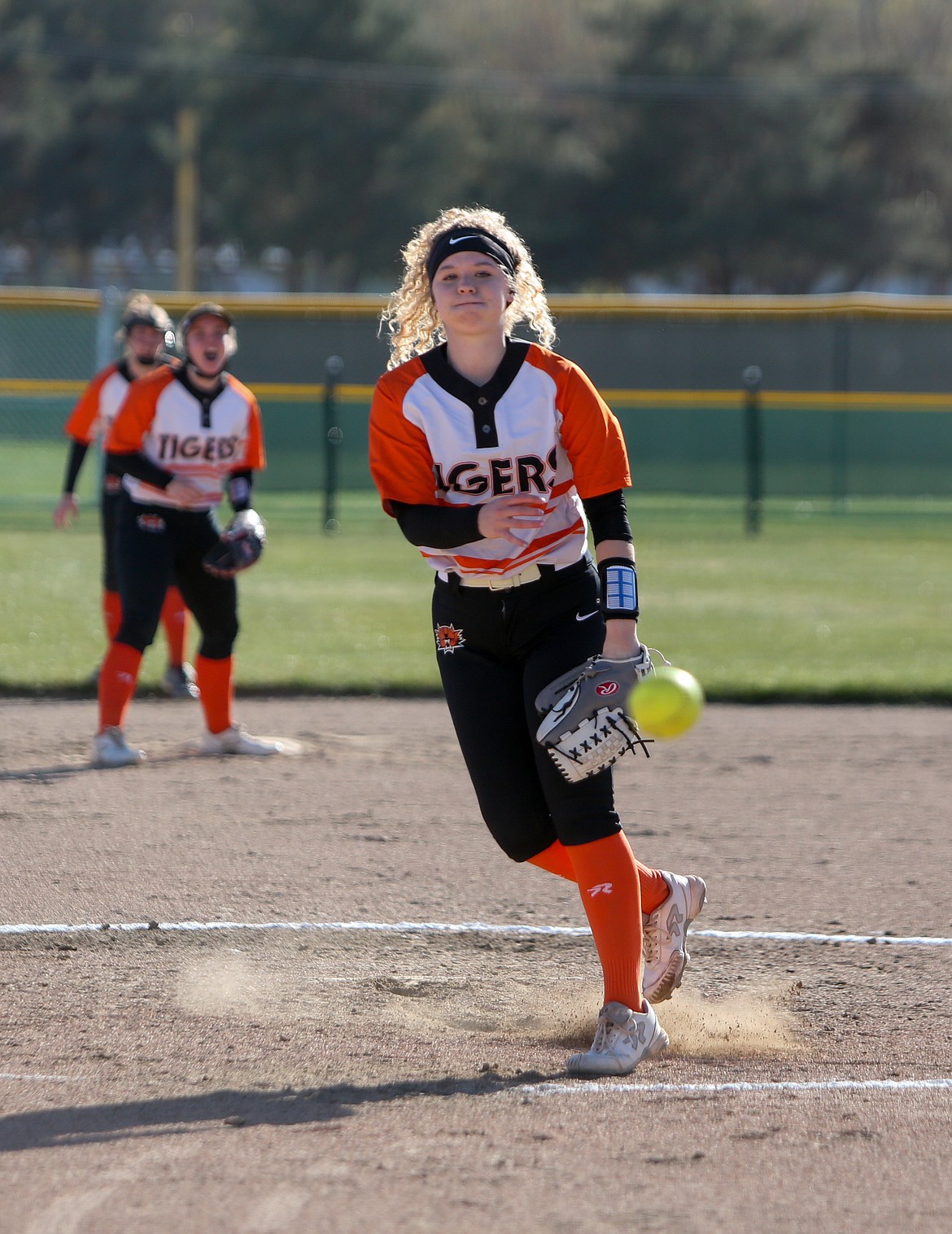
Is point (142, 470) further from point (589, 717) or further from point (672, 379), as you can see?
point (672, 379)

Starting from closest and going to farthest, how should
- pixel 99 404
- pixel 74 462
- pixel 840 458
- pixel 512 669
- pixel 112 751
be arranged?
pixel 512 669 → pixel 112 751 → pixel 99 404 → pixel 74 462 → pixel 840 458

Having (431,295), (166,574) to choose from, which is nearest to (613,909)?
(431,295)

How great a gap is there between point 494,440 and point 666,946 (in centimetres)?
137

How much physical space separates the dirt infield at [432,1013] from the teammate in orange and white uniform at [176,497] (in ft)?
1.46

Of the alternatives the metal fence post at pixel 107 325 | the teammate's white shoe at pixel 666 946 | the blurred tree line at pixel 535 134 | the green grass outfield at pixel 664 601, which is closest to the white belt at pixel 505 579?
the teammate's white shoe at pixel 666 946

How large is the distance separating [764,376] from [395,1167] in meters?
18.2

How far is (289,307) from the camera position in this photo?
1958 centimetres

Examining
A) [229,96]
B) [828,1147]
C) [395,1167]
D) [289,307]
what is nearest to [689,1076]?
[828,1147]

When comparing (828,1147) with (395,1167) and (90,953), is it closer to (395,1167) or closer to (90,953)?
(395,1167)

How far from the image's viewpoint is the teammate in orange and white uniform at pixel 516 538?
3.62m

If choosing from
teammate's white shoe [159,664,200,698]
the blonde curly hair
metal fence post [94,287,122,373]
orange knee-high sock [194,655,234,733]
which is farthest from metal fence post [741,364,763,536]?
the blonde curly hair

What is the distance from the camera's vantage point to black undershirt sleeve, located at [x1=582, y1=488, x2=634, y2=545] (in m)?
3.67

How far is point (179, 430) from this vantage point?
271 inches

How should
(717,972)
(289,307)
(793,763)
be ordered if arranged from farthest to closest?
1. (289,307)
2. (793,763)
3. (717,972)
